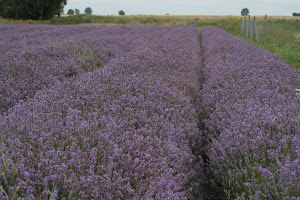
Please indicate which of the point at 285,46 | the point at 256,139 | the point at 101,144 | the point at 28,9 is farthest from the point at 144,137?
the point at 28,9

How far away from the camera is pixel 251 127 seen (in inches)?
94.7

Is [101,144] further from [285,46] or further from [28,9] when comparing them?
[28,9]

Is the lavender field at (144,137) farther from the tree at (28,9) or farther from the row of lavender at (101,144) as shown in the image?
the tree at (28,9)

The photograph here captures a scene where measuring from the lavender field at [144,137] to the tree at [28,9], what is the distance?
31190 mm

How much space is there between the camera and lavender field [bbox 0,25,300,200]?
4.84 ft

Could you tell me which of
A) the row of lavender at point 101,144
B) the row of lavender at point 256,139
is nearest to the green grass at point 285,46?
the row of lavender at point 256,139

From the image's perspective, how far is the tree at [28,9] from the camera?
31.2 metres

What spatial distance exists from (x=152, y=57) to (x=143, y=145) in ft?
10.3

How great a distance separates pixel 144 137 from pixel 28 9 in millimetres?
34273

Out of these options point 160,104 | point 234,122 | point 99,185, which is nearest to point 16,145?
point 99,185

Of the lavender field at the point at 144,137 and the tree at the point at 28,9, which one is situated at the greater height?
the tree at the point at 28,9

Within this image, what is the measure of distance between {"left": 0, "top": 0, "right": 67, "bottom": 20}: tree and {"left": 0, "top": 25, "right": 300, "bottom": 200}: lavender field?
31.2m

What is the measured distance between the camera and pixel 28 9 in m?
31.5

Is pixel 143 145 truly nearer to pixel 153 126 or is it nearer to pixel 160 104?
pixel 153 126
